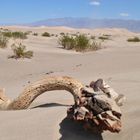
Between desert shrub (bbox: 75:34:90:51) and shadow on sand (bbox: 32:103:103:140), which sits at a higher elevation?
shadow on sand (bbox: 32:103:103:140)

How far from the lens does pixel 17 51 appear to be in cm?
1570

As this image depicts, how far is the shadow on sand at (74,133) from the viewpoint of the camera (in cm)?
388

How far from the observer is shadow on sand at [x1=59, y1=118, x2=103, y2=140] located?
3875 mm

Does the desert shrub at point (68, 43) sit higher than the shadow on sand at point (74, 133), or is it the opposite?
the shadow on sand at point (74, 133)

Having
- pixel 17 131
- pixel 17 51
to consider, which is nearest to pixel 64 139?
pixel 17 131

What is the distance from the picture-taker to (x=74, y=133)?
3.97m

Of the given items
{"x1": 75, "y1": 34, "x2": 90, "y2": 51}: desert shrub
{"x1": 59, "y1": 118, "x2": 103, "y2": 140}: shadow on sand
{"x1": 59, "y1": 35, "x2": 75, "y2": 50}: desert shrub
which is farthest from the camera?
{"x1": 59, "y1": 35, "x2": 75, "y2": 50}: desert shrub

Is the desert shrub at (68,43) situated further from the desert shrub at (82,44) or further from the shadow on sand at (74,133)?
the shadow on sand at (74,133)

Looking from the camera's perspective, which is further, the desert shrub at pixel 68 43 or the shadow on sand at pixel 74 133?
the desert shrub at pixel 68 43

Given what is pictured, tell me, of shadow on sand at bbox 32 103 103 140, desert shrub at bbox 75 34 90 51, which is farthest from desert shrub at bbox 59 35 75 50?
shadow on sand at bbox 32 103 103 140

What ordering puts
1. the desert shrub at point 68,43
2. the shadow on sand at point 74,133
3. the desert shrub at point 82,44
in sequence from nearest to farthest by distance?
the shadow on sand at point 74,133
the desert shrub at point 82,44
the desert shrub at point 68,43

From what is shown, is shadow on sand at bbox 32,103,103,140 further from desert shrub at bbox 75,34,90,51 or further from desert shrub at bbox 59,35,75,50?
desert shrub at bbox 59,35,75,50

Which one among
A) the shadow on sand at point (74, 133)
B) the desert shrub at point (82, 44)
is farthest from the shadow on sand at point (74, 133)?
the desert shrub at point (82, 44)

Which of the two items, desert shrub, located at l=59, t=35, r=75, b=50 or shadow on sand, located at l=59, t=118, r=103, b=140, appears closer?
shadow on sand, located at l=59, t=118, r=103, b=140
